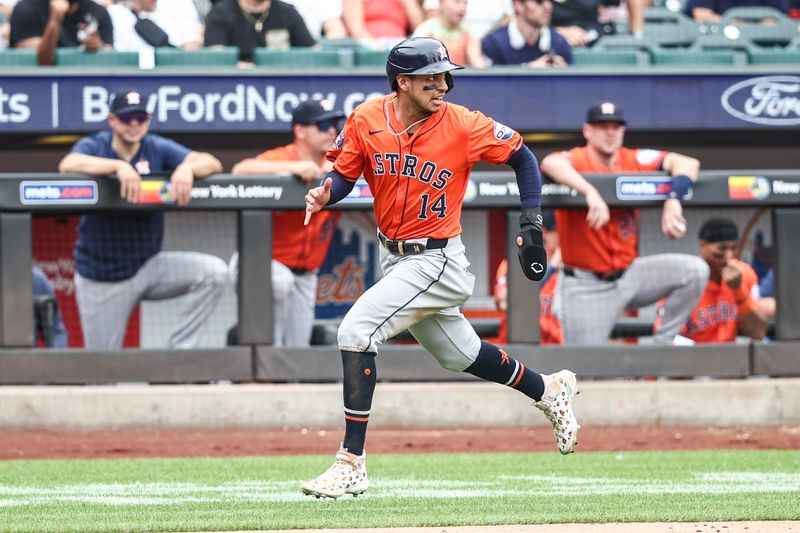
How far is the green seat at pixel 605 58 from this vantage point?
9.68m

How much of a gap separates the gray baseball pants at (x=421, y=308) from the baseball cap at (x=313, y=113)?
112 inches

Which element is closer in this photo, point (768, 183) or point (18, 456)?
point (18, 456)

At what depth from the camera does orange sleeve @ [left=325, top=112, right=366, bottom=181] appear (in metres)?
4.91

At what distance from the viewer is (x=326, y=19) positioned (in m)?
10.7

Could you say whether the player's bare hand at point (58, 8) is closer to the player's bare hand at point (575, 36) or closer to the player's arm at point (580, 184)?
the player's arm at point (580, 184)

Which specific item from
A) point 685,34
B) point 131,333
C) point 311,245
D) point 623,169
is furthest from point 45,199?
point 685,34

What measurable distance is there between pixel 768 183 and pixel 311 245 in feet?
9.13

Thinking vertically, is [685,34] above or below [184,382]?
above

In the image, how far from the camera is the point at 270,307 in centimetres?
786

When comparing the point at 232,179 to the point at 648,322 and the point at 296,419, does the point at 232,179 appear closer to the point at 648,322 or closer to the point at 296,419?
the point at 296,419

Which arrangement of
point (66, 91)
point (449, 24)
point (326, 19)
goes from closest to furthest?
point (66, 91) → point (449, 24) → point (326, 19)

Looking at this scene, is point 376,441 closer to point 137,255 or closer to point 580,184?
point 137,255

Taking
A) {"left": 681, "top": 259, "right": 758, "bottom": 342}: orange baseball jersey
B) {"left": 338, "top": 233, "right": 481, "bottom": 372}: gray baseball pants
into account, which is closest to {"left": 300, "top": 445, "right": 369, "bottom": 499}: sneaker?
{"left": 338, "top": 233, "right": 481, "bottom": 372}: gray baseball pants

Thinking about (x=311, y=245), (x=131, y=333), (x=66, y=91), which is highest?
(x=66, y=91)
